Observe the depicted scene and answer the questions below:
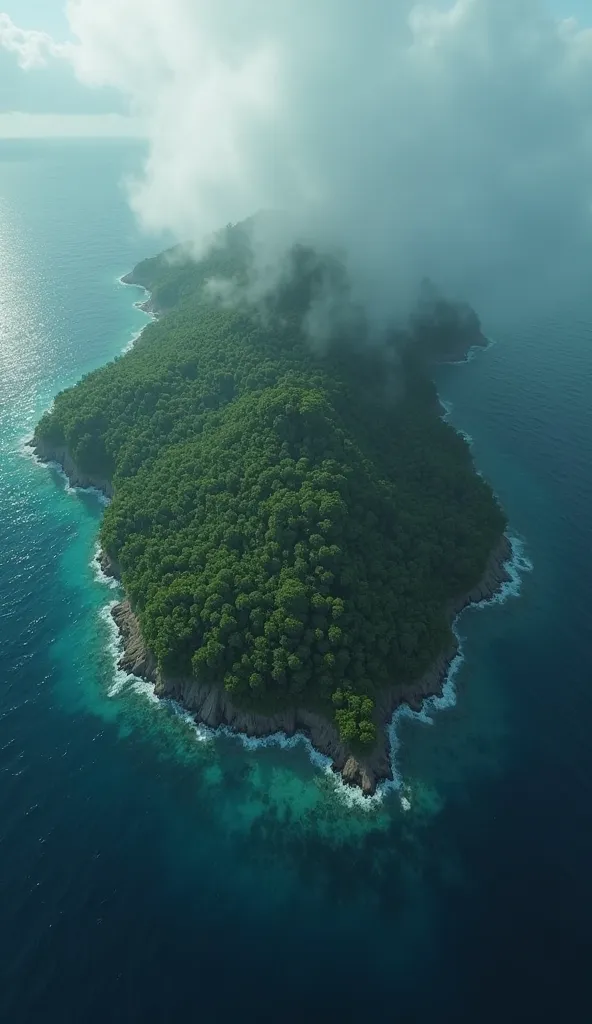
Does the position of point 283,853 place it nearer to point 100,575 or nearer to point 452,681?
point 452,681

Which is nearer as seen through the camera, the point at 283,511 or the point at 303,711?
the point at 303,711

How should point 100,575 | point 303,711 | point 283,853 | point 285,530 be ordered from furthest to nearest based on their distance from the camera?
point 100,575 < point 285,530 < point 303,711 < point 283,853

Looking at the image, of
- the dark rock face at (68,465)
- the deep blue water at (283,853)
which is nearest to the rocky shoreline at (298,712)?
the deep blue water at (283,853)

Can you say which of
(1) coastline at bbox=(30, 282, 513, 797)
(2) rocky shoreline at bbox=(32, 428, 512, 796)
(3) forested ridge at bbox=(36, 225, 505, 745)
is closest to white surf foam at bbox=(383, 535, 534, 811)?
(1) coastline at bbox=(30, 282, 513, 797)

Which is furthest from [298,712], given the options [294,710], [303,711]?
[303,711]

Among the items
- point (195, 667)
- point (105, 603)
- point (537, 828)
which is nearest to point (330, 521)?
point (195, 667)

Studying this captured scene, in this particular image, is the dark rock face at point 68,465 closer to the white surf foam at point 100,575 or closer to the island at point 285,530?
the island at point 285,530

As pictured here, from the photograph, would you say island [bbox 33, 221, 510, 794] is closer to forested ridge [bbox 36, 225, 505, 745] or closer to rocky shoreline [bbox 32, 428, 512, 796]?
rocky shoreline [bbox 32, 428, 512, 796]

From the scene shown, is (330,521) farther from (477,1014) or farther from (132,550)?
(477,1014)
